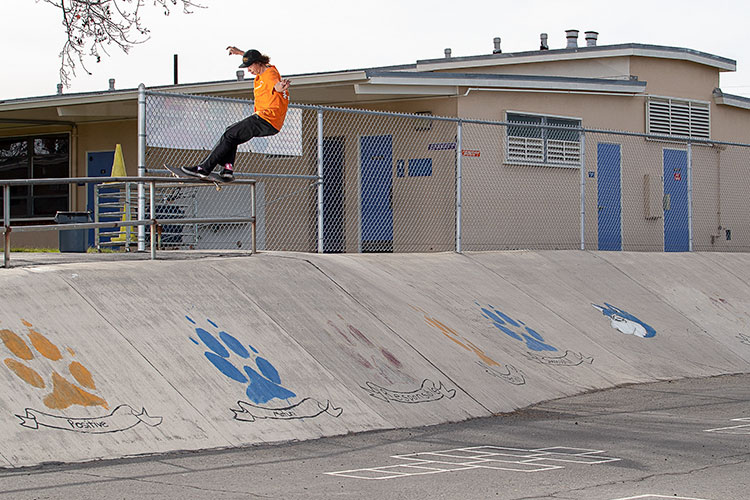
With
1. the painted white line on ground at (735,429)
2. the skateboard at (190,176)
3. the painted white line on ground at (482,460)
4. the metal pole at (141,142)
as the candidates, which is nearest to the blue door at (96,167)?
the metal pole at (141,142)

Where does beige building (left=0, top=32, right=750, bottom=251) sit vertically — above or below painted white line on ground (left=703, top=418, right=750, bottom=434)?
above

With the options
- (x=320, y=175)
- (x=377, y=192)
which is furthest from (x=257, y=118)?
(x=377, y=192)

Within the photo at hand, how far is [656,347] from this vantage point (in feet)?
44.1

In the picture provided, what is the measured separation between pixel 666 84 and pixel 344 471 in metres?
16.6

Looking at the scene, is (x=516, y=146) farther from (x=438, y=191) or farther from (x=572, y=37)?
(x=572, y=37)

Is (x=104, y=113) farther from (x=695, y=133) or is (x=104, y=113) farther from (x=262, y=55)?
(x=695, y=133)

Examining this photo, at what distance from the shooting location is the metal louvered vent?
2086 cm

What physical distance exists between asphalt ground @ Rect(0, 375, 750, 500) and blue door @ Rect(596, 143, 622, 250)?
1014 cm

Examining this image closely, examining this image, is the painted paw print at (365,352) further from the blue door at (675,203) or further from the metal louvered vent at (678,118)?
the metal louvered vent at (678,118)

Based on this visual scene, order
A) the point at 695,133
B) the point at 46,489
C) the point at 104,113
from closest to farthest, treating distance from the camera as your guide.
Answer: the point at 46,489 → the point at 104,113 → the point at 695,133

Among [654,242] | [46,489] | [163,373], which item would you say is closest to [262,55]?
[163,373]

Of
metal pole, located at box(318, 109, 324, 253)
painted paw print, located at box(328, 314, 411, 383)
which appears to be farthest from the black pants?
painted paw print, located at box(328, 314, 411, 383)

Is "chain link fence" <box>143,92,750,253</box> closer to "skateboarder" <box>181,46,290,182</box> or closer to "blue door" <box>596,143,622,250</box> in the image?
"blue door" <box>596,143,622,250</box>

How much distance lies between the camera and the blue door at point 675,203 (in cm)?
2080
